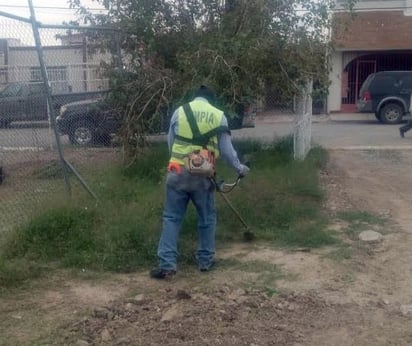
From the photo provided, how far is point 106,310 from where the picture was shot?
5.57 meters

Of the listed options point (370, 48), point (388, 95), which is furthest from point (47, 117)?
point (370, 48)

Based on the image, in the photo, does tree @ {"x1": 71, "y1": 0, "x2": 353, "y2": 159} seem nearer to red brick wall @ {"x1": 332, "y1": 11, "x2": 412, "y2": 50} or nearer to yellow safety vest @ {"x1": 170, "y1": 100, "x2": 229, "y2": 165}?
yellow safety vest @ {"x1": 170, "y1": 100, "x2": 229, "y2": 165}

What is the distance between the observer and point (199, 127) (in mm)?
6523

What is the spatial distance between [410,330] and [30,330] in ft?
9.12

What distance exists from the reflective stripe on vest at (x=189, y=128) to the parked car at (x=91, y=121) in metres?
3.64

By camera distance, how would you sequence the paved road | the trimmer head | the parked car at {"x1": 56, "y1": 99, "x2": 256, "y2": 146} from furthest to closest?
1. the parked car at {"x1": 56, "y1": 99, "x2": 256, "y2": 146}
2. the paved road
3. the trimmer head

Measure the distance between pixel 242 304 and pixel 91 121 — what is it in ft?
17.8

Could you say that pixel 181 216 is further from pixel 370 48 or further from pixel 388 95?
pixel 370 48

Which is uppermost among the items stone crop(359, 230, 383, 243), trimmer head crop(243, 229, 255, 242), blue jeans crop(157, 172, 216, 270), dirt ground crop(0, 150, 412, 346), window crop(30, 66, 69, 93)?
window crop(30, 66, 69, 93)

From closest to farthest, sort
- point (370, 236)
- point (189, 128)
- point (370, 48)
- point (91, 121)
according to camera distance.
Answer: point (189, 128)
point (370, 236)
point (91, 121)
point (370, 48)

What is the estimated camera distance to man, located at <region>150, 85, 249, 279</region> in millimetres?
6523

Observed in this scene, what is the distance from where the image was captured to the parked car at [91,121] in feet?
33.8

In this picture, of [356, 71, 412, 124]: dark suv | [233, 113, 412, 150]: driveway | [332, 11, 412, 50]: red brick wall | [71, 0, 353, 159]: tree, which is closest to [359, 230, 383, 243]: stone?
[71, 0, 353, 159]: tree

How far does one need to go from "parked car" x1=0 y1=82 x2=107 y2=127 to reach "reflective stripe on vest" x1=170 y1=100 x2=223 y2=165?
7.78 feet
